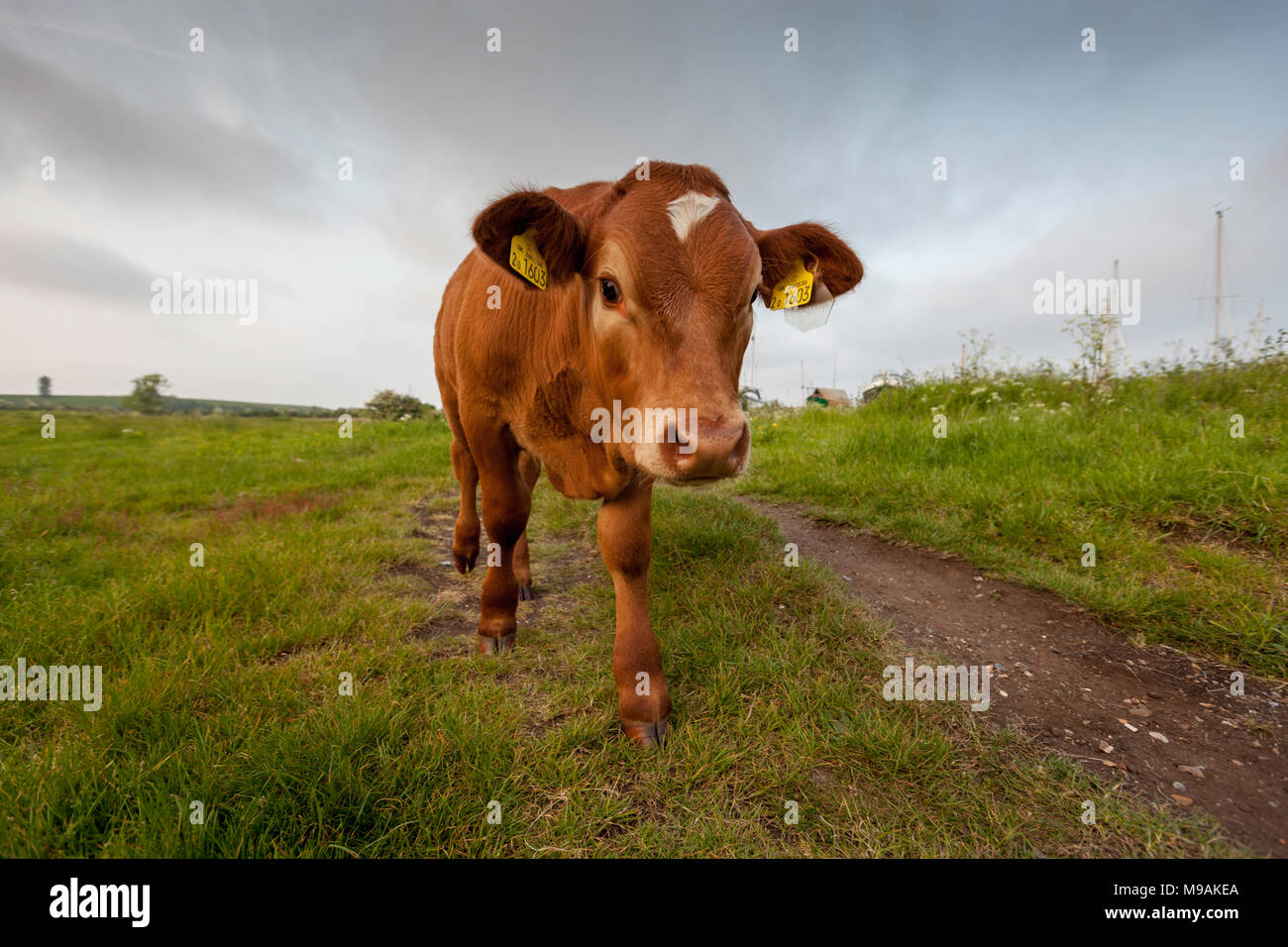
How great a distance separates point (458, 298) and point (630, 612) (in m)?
2.63

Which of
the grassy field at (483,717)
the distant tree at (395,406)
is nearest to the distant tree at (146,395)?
the distant tree at (395,406)

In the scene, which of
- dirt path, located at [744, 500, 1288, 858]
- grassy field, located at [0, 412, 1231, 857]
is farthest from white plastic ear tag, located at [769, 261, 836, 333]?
dirt path, located at [744, 500, 1288, 858]

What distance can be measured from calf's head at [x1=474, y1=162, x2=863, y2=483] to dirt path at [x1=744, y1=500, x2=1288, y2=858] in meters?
1.91

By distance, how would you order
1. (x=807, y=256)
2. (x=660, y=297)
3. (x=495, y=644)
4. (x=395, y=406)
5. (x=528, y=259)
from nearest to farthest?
(x=660, y=297) → (x=528, y=259) → (x=807, y=256) → (x=495, y=644) → (x=395, y=406)

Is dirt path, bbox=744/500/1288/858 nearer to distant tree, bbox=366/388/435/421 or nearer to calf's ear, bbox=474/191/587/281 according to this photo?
calf's ear, bbox=474/191/587/281

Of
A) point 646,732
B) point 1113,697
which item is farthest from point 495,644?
point 1113,697

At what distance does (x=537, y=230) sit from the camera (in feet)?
7.33

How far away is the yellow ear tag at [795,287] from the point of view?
2.69 m

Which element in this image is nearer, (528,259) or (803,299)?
(528,259)

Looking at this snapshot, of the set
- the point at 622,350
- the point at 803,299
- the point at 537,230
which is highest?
the point at 537,230

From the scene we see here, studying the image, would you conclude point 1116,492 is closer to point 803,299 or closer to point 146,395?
point 803,299

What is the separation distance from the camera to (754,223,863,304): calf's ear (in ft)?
8.42

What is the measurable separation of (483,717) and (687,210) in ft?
7.52
